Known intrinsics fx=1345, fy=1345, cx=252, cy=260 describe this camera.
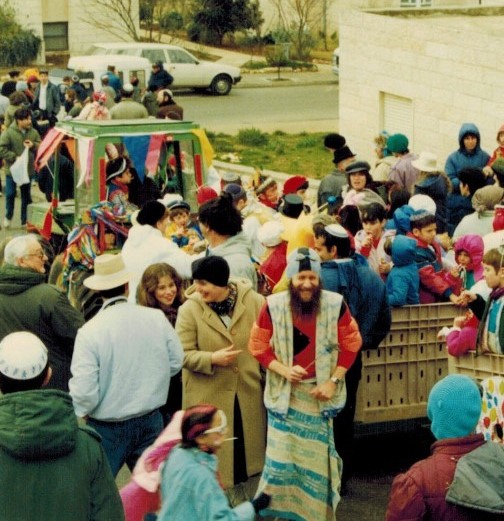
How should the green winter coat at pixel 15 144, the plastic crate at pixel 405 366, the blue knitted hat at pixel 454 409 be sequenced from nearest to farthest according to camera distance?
the blue knitted hat at pixel 454 409 → the plastic crate at pixel 405 366 → the green winter coat at pixel 15 144

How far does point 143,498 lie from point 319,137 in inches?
824

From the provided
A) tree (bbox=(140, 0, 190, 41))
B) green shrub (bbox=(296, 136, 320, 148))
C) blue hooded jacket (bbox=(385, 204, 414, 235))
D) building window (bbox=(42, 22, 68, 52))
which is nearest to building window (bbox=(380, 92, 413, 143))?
green shrub (bbox=(296, 136, 320, 148))

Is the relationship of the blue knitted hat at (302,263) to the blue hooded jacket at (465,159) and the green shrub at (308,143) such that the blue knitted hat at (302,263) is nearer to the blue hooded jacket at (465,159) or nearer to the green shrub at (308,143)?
the blue hooded jacket at (465,159)

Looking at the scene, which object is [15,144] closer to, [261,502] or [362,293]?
[362,293]

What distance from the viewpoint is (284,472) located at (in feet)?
24.9

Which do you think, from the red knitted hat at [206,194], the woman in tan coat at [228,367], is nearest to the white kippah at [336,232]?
the woman in tan coat at [228,367]

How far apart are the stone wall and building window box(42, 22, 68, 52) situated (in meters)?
27.9

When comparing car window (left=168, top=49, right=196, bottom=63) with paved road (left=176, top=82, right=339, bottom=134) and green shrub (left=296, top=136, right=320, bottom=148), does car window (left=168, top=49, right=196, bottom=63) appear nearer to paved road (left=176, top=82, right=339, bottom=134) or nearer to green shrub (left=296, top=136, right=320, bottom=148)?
paved road (left=176, top=82, right=339, bottom=134)

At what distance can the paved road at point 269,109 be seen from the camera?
29.4 m

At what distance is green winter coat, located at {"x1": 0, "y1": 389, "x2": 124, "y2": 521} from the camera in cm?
518

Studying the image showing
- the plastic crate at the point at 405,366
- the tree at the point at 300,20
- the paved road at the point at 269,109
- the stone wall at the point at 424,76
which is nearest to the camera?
the plastic crate at the point at 405,366

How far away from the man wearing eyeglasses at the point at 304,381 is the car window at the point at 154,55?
2865 centimetres

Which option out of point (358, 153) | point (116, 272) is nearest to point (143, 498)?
point (116, 272)

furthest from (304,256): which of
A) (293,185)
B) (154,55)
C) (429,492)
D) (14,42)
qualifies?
(14,42)
